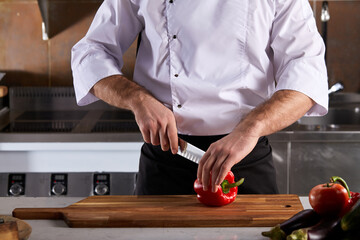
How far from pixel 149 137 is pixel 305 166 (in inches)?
36.2

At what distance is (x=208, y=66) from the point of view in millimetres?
1343

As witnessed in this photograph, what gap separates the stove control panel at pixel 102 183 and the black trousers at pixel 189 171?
53 centimetres

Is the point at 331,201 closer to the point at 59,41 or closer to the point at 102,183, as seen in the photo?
the point at 102,183

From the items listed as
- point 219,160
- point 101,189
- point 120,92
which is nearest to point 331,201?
point 219,160

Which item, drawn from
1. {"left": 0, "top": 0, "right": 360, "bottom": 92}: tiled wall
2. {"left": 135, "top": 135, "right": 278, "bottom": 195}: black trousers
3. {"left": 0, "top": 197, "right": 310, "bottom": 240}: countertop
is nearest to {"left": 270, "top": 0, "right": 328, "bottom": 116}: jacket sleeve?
{"left": 135, "top": 135, "right": 278, "bottom": 195}: black trousers

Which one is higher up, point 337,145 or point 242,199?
point 242,199

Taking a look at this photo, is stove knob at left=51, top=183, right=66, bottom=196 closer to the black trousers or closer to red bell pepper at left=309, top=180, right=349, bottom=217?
the black trousers

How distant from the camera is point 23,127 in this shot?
6.72ft

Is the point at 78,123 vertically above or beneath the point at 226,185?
beneath

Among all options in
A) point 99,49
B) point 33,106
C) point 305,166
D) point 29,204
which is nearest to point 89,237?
point 29,204

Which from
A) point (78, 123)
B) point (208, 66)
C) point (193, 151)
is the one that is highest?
point (208, 66)

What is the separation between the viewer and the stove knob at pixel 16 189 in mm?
1909

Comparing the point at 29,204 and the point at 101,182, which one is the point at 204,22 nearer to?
the point at 29,204

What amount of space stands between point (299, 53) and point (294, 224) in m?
0.54
